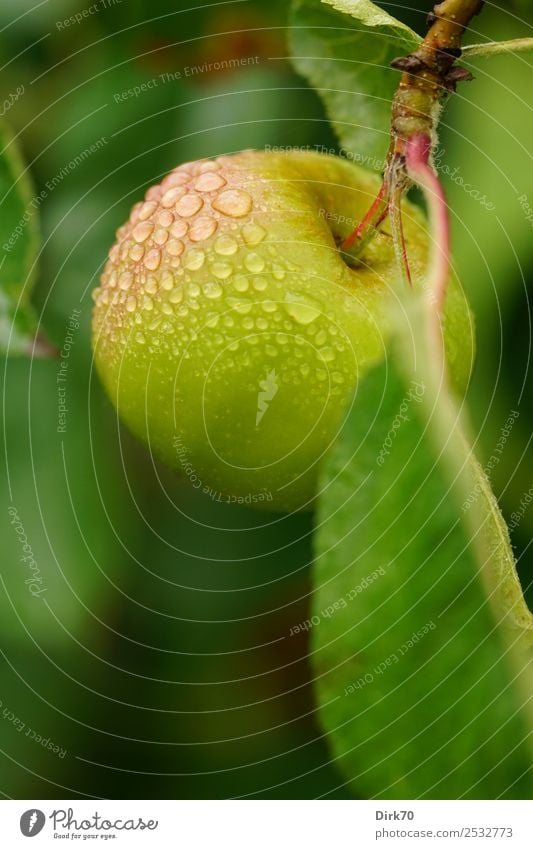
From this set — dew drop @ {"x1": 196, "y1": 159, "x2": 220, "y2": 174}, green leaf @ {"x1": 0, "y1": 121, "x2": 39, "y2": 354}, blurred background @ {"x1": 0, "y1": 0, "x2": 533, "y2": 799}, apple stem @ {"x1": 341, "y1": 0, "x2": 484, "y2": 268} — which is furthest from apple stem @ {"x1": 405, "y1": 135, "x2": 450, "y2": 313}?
green leaf @ {"x1": 0, "y1": 121, "x2": 39, "y2": 354}

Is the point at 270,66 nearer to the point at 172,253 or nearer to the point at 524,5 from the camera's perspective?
the point at 524,5

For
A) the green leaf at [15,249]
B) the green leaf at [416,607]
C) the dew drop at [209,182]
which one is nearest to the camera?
the green leaf at [416,607]

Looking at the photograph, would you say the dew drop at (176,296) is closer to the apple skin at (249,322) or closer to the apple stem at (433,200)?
the apple skin at (249,322)

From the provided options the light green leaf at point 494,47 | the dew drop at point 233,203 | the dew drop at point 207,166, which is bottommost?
the dew drop at point 233,203

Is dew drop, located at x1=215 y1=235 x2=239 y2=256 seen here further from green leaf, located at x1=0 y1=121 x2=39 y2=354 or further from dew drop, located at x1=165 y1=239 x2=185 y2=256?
green leaf, located at x1=0 y1=121 x2=39 y2=354

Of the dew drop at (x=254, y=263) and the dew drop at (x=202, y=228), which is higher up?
the dew drop at (x=202, y=228)

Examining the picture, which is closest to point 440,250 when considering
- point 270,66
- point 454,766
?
point 454,766

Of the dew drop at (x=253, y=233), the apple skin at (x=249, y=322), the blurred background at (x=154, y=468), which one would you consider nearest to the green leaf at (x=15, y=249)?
the blurred background at (x=154, y=468)

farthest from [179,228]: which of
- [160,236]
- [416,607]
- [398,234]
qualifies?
[416,607]
